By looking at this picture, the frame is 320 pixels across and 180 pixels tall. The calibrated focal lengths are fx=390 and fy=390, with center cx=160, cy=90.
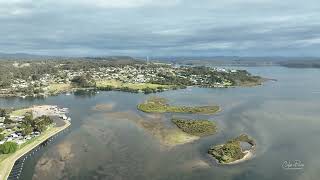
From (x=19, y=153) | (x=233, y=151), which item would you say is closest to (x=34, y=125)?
(x=19, y=153)

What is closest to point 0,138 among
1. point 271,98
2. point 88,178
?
point 88,178

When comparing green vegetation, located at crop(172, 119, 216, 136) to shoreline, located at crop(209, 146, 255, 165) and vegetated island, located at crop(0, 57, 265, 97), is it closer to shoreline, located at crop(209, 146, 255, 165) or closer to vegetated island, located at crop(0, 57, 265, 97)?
shoreline, located at crop(209, 146, 255, 165)

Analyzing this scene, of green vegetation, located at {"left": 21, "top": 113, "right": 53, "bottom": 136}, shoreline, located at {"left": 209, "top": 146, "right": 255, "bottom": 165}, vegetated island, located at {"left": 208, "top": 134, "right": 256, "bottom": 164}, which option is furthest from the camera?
green vegetation, located at {"left": 21, "top": 113, "right": 53, "bottom": 136}

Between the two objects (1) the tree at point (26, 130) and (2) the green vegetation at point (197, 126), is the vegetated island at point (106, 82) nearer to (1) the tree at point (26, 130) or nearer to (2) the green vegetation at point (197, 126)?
(2) the green vegetation at point (197, 126)

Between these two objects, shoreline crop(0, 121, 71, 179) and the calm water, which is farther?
shoreline crop(0, 121, 71, 179)

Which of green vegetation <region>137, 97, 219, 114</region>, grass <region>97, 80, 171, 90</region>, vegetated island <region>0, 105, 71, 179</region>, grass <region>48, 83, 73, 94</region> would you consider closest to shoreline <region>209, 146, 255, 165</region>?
vegetated island <region>0, 105, 71, 179</region>

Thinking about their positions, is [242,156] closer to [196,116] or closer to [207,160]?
[207,160]

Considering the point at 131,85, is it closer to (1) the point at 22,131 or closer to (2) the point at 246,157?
(1) the point at 22,131
